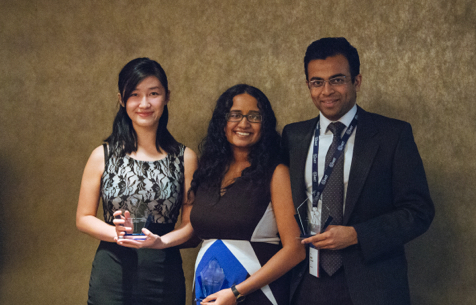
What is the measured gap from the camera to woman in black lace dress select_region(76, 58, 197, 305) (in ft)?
7.54

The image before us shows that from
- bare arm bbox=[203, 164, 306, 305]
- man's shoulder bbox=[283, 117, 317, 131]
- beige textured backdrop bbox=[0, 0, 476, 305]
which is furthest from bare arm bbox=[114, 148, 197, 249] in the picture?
beige textured backdrop bbox=[0, 0, 476, 305]

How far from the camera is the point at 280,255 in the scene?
Answer: 6.93ft

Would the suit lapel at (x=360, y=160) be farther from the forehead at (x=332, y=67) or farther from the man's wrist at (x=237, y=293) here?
the man's wrist at (x=237, y=293)

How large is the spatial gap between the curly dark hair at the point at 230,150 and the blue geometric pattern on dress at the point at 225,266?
351mm

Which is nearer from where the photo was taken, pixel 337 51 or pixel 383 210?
pixel 383 210

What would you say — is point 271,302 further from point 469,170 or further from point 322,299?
point 469,170

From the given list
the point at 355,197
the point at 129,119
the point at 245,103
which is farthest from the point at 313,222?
the point at 129,119

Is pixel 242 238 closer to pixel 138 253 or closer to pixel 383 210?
pixel 138 253

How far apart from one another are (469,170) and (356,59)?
3.48ft

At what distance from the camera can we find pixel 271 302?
2.15 meters

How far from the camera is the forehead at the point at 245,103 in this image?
233cm

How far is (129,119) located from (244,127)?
0.71 meters

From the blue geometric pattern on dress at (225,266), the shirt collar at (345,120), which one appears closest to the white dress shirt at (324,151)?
the shirt collar at (345,120)

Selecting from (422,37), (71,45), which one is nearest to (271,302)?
(422,37)
